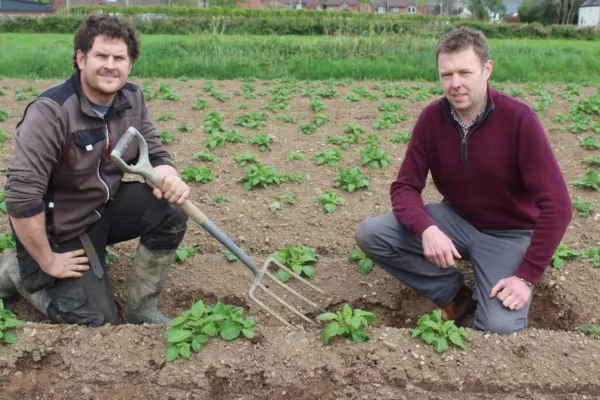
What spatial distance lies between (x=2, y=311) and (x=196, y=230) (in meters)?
1.90

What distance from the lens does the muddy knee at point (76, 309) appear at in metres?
3.43

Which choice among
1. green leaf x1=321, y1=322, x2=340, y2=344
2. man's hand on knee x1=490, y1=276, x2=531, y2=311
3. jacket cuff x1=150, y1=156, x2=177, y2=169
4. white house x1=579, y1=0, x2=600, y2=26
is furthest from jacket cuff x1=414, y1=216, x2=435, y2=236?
white house x1=579, y1=0, x2=600, y2=26

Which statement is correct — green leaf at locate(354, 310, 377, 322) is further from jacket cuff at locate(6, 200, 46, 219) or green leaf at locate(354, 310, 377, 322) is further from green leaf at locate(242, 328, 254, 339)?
jacket cuff at locate(6, 200, 46, 219)

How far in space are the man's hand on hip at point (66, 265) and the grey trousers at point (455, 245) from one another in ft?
5.43

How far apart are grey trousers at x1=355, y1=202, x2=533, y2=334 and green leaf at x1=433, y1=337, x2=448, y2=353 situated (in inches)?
23.6

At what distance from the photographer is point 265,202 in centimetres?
546

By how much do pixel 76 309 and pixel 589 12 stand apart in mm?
77190

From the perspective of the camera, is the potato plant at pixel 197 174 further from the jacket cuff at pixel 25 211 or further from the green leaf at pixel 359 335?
the green leaf at pixel 359 335

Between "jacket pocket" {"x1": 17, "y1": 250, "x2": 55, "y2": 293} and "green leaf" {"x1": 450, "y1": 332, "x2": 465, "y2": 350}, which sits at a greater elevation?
"jacket pocket" {"x1": 17, "y1": 250, "x2": 55, "y2": 293}

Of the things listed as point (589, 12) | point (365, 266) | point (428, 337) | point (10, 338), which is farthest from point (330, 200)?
point (589, 12)

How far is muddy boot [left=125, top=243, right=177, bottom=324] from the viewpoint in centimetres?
377

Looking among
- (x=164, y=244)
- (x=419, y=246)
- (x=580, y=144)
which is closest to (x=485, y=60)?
(x=419, y=246)

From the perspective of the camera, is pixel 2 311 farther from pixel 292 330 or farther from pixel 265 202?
pixel 265 202

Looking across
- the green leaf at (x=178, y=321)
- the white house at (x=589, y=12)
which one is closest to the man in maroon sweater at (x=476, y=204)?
the green leaf at (x=178, y=321)
